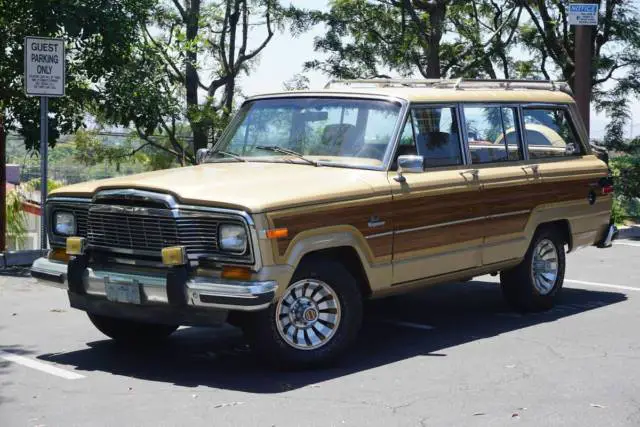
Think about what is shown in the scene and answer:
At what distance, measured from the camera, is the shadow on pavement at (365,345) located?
7523 mm

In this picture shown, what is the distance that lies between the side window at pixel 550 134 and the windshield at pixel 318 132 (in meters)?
1.89

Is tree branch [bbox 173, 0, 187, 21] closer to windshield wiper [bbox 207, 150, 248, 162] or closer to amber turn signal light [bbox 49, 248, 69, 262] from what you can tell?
windshield wiper [bbox 207, 150, 248, 162]

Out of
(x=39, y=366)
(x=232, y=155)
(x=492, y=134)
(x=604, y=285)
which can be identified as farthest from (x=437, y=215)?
(x=604, y=285)

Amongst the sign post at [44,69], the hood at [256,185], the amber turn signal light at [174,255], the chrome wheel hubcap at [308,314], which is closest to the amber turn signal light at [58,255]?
the hood at [256,185]

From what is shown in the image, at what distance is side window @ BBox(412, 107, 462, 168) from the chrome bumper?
2.05 metres

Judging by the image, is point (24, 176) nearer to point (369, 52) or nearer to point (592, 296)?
point (369, 52)

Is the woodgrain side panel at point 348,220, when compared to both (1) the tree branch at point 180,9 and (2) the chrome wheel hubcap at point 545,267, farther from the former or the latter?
(1) the tree branch at point 180,9

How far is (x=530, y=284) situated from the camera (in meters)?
9.76

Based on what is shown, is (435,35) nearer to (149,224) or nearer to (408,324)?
(408,324)

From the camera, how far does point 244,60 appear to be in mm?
26016

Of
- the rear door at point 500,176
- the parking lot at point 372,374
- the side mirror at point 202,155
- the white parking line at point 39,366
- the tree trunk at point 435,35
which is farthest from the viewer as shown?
the tree trunk at point 435,35

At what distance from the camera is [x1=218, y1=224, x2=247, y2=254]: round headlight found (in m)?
7.21

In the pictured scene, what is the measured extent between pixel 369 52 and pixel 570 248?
12.3 metres

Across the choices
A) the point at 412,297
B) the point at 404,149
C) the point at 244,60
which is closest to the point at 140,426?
the point at 404,149
